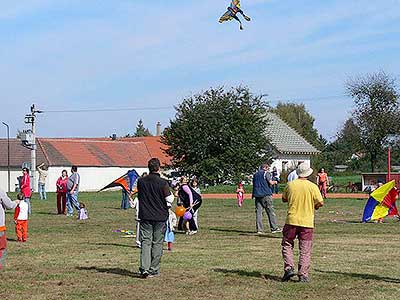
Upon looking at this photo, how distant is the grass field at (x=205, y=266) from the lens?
35.5 ft

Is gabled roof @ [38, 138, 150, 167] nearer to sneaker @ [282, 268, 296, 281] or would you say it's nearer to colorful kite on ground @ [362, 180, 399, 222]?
colorful kite on ground @ [362, 180, 399, 222]

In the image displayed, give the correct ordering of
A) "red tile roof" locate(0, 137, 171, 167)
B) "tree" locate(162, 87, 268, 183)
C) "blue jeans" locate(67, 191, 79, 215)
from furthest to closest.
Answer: "red tile roof" locate(0, 137, 171, 167), "tree" locate(162, 87, 268, 183), "blue jeans" locate(67, 191, 79, 215)

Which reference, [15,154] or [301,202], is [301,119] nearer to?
[15,154]

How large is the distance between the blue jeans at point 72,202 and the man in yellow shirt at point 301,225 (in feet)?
52.6

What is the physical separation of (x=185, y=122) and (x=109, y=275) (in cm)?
4995

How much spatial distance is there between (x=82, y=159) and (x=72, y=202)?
5283cm

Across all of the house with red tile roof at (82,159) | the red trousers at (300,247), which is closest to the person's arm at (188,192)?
the red trousers at (300,247)

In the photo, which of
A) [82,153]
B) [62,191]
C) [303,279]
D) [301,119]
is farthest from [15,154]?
[303,279]

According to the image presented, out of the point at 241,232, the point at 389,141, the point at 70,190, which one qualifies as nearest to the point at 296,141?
the point at 389,141

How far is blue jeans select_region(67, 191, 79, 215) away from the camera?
2717cm

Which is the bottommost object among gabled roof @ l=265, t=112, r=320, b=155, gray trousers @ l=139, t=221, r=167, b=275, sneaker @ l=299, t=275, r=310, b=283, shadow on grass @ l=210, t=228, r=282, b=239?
sneaker @ l=299, t=275, r=310, b=283

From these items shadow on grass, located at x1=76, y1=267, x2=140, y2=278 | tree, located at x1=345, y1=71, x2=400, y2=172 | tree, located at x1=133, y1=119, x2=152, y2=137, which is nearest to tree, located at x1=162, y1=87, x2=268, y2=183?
tree, located at x1=345, y1=71, x2=400, y2=172

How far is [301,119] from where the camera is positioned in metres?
114

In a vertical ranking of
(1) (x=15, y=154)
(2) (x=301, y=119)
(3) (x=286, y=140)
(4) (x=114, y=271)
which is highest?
(2) (x=301, y=119)
